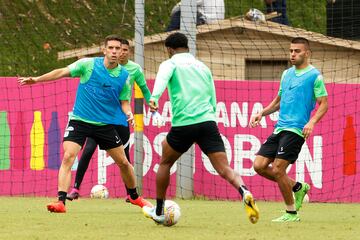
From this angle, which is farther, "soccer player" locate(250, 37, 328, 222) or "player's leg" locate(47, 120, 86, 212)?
"player's leg" locate(47, 120, 86, 212)

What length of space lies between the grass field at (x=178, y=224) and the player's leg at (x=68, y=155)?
0.55 feet

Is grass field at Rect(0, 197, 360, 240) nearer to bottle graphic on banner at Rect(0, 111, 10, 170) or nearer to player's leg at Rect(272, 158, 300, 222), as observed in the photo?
player's leg at Rect(272, 158, 300, 222)

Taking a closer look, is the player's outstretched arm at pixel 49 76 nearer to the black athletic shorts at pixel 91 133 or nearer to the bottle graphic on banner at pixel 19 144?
the black athletic shorts at pixel 91 133

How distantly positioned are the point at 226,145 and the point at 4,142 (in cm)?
350

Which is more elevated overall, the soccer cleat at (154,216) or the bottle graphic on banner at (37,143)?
the bottle graphic on banner at (37,143)

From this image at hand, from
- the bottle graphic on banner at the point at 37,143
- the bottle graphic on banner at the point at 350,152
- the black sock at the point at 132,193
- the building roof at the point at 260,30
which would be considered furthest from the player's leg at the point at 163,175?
the building roof at the point at 260,30

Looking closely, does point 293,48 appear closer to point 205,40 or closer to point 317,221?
point 317,221

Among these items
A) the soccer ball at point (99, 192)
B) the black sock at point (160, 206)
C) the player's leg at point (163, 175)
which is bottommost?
the soccer ball at point (99, 192)

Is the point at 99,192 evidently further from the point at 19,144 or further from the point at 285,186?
the point at 285,186

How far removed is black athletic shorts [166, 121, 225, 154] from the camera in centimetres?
1145

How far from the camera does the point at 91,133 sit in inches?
521

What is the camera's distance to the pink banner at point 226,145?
17.2 metres

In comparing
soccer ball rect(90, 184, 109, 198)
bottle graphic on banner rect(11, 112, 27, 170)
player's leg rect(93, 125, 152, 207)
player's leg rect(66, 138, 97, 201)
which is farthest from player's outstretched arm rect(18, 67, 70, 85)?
bottle graphic on banner rect(11, 112, 27, 170)

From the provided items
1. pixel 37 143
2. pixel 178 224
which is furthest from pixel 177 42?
pixel 37 143
